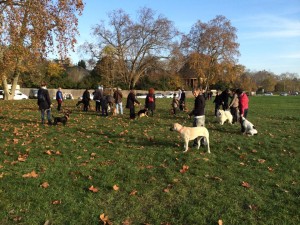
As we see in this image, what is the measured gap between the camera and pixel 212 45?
186ft

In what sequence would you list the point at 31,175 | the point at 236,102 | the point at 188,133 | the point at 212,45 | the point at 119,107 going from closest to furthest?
the point at 31,175
the point at 188,133
the point at 236,102
the point at 119,107
the point at 212,45

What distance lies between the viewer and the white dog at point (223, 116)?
14742 mm

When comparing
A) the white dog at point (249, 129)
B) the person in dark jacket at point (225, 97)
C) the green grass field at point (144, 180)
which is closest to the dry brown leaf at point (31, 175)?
the green grass field at point (144, 180)

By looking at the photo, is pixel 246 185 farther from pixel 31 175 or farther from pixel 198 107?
pixel 31 175

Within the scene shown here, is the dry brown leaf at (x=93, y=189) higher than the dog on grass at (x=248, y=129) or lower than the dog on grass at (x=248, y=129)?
lower

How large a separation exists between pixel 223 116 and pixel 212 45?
146ft

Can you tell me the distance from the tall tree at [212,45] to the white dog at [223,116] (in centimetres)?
4217

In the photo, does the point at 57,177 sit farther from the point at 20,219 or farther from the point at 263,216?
the point at 263,216

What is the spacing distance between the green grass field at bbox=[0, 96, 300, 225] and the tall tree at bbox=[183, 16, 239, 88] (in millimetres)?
47139

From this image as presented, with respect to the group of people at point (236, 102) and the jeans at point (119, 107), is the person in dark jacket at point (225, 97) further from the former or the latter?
the jeans at point (119, 107)

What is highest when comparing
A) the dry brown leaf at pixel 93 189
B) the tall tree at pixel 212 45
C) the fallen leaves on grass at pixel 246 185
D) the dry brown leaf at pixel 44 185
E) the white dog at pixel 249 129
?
the tall tree at pixel 212 45

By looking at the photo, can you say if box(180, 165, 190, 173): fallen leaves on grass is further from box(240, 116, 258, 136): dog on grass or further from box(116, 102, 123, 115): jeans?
box(116, 102, 123, 115): jeans

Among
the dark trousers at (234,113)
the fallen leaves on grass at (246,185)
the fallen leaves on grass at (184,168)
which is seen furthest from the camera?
the dark trousers at (234,113)

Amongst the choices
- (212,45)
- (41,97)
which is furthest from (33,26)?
(212,45)
